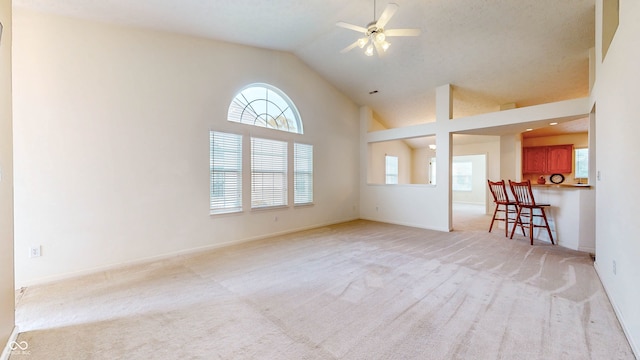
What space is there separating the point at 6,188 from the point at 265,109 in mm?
3658

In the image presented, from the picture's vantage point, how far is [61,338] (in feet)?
5.98

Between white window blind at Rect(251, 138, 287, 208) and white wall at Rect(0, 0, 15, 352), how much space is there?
302 cm

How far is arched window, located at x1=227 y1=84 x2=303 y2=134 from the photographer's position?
177 inches

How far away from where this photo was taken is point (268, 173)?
494 centimetres

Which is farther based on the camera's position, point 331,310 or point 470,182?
point 470,182

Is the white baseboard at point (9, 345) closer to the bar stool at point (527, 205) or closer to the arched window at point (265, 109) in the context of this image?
the arched window at point (265, 109)

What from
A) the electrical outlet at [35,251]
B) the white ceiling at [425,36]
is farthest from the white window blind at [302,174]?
the electrical outlet at [35,251]

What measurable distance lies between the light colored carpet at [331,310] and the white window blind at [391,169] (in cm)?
533

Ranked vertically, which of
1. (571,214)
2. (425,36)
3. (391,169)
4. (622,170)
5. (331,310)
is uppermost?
(425,36)

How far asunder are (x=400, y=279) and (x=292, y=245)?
6.51 ft

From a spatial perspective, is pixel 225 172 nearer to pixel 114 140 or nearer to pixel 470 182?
pixel 114 140

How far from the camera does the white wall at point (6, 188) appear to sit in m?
1.64

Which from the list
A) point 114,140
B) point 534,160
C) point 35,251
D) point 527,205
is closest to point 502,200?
point 527,205

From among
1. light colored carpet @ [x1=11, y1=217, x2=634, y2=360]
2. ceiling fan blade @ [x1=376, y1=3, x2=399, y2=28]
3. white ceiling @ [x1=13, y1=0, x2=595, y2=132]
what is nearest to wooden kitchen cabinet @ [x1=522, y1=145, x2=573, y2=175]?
white ceiling @ [x1=13, y1=0, x2=595, y2=132]
